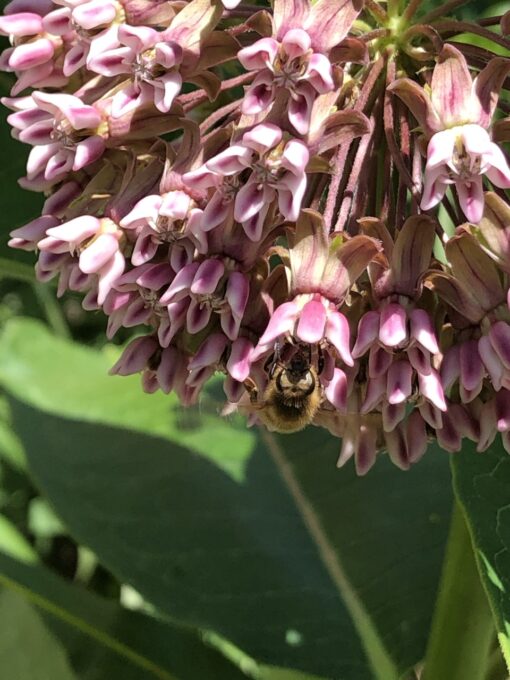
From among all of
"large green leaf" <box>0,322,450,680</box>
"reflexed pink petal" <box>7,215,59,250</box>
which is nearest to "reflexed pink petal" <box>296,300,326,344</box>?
"reflexed pink petal" <box>7,215,59,250</box>

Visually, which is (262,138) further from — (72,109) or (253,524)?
(253,524)

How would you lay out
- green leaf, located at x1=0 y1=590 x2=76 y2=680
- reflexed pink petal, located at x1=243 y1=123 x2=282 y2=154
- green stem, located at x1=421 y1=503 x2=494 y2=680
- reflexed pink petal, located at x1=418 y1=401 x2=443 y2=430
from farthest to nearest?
1. green leaf, located at x1=0 y1=590 x2=76 y2=680
2. green stem, located at x1=421 y1=503 x2=494 y2=680
3. reflexed pink petal, located at x1=418 y1=401 x2=443 y2=430
4. reflexed pink petal, located at x1=243 y1=123 x2=282 y2=154

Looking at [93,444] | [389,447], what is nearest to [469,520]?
[389,447]

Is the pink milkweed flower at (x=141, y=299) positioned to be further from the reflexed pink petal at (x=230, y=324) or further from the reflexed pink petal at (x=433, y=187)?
the reflexed pink petal at (x=433, y=187)

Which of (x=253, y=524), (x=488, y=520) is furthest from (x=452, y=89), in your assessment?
(x=253, y=524)

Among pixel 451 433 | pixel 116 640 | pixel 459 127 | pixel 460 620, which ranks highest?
pixel 459 127

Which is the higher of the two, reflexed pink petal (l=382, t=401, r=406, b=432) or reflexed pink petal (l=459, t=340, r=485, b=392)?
reflexed pink petal (l=459, t=340, r=485, b=392)

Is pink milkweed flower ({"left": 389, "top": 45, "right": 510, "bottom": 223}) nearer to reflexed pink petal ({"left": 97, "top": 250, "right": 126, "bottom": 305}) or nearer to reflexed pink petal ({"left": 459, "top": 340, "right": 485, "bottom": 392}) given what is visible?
reflexed pink petal ({"left": 459, "top": 340, "right": 485, "bottom": 392})
